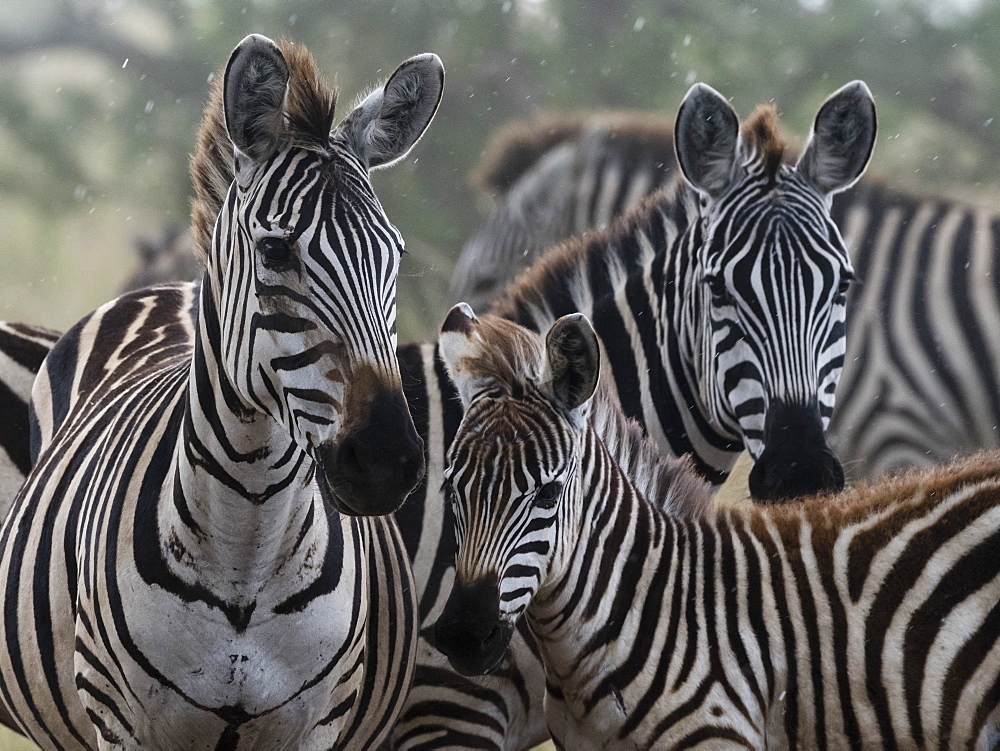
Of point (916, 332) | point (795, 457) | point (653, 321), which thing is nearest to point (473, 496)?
point (795, 457)

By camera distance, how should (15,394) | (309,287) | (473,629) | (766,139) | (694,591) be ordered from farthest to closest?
(15,394) < (766,139) < (694,591) < (473,629) < (309,287)

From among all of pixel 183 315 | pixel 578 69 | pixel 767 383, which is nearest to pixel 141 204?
pixel 578 69

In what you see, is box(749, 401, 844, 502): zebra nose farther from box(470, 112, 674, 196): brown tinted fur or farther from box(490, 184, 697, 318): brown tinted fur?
box(470, 112, 674, 196): brown tinted fur

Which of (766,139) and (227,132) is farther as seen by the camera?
(766,139)

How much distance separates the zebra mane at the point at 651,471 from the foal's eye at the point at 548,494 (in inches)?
24.4

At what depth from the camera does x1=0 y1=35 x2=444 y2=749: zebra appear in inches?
132

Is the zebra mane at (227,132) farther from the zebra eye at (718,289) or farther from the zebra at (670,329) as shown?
the zebra eye at (718,289)

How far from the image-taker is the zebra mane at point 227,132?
3.57 m

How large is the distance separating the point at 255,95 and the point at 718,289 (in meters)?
2.47

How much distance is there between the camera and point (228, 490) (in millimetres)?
3600

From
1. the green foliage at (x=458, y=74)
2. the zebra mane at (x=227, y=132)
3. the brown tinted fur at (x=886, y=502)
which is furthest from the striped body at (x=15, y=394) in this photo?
the green foliage at (x=458, y=74)

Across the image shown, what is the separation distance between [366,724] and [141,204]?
18.5m

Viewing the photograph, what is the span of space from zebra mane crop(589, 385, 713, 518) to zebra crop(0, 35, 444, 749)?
3.58 feet

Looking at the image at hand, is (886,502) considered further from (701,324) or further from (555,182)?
(555,182)
